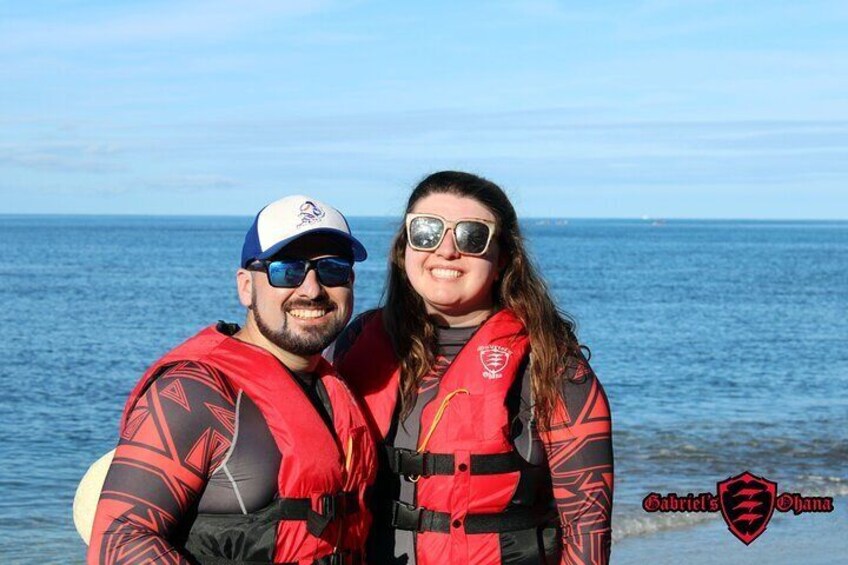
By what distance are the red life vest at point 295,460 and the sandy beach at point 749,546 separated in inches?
232

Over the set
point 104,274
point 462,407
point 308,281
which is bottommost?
point 104,274

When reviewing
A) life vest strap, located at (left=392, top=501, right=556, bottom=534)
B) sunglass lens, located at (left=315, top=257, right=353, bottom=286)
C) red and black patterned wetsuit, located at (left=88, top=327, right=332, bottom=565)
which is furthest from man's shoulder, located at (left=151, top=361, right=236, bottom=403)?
life vest strap, located at (left=392, top=501, right=556, bottom=534)

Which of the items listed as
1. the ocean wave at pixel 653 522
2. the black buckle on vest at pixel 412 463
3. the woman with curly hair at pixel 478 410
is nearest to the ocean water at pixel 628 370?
the ocean wave at pixel 653 522

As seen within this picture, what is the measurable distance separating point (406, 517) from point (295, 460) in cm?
78

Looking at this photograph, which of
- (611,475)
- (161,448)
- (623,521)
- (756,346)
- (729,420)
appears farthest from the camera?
(756,346)

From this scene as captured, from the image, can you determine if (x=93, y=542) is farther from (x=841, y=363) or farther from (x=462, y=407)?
(x=841, y=363)

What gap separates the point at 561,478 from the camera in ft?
13.7

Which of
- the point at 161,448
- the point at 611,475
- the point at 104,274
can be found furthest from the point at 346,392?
the point at 104,274

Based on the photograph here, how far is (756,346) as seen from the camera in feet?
93.2

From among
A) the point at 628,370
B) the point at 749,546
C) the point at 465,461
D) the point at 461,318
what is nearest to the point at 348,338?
the point at 461,318

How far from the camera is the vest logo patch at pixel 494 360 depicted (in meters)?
4.29

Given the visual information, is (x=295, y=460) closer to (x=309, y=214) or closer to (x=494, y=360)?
(x=309, y=214)

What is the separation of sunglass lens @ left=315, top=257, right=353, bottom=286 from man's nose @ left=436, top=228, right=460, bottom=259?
54 centimetres

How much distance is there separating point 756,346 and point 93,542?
26.6 meters
